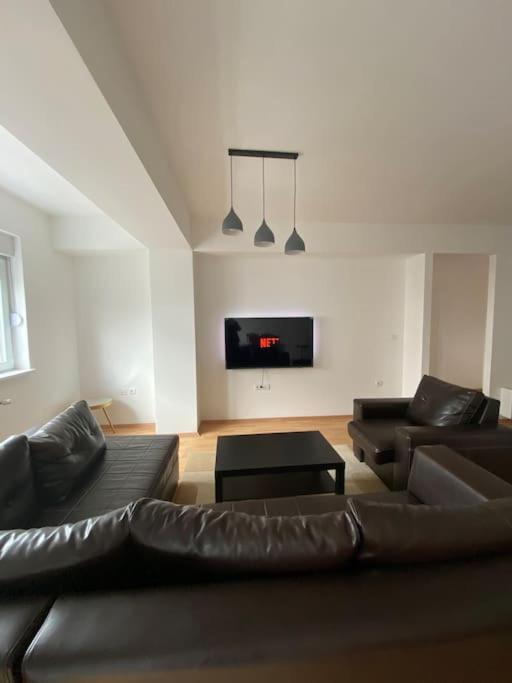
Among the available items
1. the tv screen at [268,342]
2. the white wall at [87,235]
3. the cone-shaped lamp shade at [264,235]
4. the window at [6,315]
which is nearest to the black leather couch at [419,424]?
the tv screen at [268,342]

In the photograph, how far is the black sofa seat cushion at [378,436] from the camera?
2.42 m

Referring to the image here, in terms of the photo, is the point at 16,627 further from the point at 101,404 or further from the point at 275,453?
the point at 101,404

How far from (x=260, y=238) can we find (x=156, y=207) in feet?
2.77

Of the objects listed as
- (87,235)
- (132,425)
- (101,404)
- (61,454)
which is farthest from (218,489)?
(87,235)

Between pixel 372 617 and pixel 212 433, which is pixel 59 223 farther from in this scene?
pixel 372 617

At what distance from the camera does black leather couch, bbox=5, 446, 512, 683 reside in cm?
66

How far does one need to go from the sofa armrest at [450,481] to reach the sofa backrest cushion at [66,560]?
52.5 inches

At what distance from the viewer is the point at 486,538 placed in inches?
35.2

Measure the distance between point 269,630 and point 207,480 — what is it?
2209mm

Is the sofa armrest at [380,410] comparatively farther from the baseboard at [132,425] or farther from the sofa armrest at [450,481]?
the baseboard at [132,425]

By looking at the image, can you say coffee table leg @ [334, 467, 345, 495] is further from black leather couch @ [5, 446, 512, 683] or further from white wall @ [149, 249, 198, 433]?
white wall @ [149, 249, 198, 433]

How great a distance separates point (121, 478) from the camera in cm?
196

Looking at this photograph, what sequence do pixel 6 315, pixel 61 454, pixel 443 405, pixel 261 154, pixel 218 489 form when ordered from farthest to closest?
pixel 6 315
pixel 443 405
pixel 261 154
pixel 218 489
pixel 61 454

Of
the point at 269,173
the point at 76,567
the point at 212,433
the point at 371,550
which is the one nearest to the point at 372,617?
the point at 371,550
